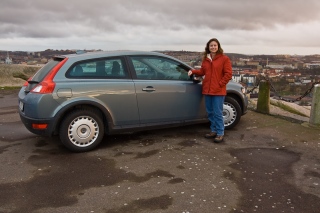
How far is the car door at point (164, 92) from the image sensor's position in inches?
221

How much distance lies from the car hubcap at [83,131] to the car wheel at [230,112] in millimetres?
2716

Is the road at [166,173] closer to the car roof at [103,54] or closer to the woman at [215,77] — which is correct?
the woman at [215,77]

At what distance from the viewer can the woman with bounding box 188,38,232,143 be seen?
555cm

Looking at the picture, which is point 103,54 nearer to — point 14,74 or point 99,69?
point 99,69

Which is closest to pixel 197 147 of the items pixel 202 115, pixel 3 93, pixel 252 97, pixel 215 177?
pixel 202 115

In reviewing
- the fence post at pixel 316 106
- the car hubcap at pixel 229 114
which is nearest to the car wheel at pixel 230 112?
the car hubcap at pixel 229 114

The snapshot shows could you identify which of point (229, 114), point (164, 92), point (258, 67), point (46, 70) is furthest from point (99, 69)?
point (258, 67)

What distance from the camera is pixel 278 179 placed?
4246 mm

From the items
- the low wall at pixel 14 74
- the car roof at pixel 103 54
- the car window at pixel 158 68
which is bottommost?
the low wall at pixel 14 74

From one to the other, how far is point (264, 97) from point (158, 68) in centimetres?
393

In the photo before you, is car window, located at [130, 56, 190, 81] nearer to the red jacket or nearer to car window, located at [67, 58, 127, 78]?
car window, located at [67, 58, 127, 78]

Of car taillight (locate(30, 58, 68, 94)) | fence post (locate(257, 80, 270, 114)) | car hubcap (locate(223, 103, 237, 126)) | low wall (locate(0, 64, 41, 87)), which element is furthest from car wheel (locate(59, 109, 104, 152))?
low wall (locate(0, 64, 41, 87))

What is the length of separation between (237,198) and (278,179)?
35.0 inches

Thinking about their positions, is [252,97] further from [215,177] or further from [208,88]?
[215,177]
